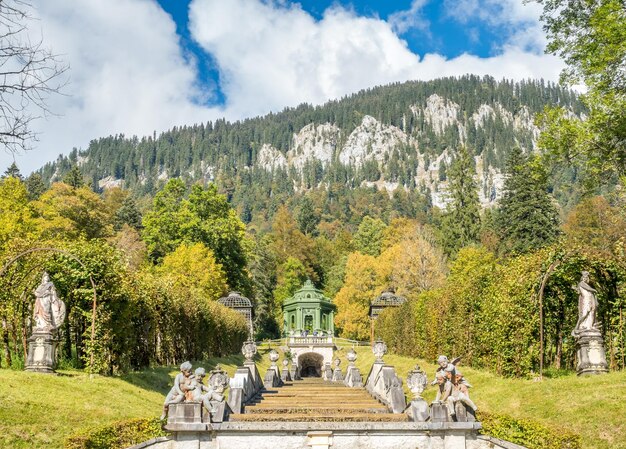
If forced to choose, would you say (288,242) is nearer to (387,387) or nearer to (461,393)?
(387,387)

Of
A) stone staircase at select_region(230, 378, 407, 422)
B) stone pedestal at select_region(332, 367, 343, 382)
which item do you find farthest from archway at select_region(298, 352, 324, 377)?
stone staircase at select_region(230, 378, 407, 422)

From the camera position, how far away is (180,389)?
11.6 m

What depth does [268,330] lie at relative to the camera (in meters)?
71.6

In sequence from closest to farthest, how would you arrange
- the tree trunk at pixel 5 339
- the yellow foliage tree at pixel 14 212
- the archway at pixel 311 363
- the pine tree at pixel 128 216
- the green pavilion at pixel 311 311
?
1. the tree trunk at pixel 5 339
2. the yellow foliage tree at pixel 14 212
3. the archway at pixel 311 363
4. the green pavilion at pixel 311 311
5. the pine tree at pixel 128 216

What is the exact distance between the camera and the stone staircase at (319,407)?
535 inches

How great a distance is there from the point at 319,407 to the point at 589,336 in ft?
27.8

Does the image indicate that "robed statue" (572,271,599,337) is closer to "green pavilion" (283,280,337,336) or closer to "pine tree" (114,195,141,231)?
"green pavilion" (283,280,337,336)

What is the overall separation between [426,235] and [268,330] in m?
25.2

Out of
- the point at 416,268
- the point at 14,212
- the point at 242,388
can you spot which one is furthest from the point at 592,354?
the point at 14,212

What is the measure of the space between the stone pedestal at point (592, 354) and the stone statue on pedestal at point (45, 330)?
52.9 ft

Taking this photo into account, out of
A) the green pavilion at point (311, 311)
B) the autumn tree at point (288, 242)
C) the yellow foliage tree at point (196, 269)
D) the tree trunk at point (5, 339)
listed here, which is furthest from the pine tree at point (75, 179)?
the tree trunk at point (5, 339)

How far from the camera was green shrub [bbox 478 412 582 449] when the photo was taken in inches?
421

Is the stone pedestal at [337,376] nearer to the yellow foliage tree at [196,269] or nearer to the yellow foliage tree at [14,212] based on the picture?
the yellow foliage tree at [196,269]

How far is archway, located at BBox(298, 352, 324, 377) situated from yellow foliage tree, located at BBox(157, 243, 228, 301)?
8736 mm
